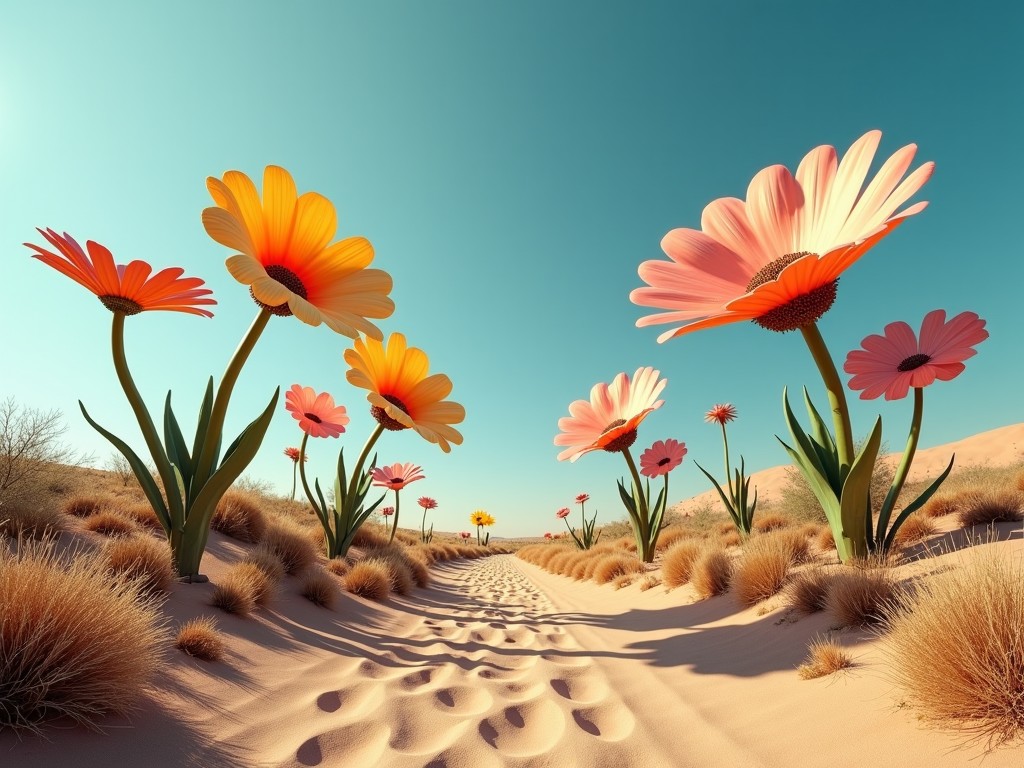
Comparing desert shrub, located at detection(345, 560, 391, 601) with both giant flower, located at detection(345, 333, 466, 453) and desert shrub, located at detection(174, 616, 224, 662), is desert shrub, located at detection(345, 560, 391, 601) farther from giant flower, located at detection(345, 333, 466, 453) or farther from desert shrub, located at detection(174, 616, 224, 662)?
desert shrub, located at detection(174, 616, 224, 662)

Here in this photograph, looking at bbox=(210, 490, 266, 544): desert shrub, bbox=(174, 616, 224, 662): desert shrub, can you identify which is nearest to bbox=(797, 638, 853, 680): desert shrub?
bbox=(174, 616, 224, 662): desert shrub

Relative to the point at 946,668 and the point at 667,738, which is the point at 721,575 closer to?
the point at 667,738

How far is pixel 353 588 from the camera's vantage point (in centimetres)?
425

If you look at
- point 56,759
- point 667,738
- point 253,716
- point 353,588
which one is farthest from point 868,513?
point 353,588

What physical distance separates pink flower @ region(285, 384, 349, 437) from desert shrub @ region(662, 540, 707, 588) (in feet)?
13.4

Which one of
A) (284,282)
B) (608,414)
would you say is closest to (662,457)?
(608,414)

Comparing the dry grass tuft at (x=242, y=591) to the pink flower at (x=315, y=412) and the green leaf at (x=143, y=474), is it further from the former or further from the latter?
the pink flower at (x=315, y=412)

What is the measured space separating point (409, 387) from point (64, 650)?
2.60 metres

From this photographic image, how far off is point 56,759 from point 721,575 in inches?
151

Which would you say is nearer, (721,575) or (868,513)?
(868,513)

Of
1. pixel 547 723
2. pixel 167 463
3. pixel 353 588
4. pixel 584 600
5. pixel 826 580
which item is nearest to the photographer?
pixel 547 723

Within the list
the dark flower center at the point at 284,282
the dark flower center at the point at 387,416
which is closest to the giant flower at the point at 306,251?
the dark flower center at the point at 284,282

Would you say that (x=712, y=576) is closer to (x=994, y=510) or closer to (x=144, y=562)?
(x=994, y=510)

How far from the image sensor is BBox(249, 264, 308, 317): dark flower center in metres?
2.50
